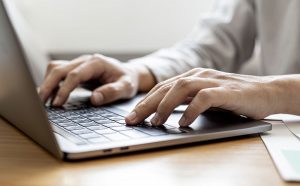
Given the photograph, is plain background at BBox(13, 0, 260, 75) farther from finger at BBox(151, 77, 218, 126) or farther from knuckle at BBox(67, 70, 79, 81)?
finger at BBox(151, 77, 218, 126)

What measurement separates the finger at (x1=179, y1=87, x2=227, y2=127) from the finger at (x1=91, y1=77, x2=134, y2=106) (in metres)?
0.27

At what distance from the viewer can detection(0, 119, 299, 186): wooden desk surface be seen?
0.52m

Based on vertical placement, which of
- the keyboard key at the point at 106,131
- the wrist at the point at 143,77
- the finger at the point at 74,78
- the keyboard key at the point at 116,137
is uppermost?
the keyboard key at the point at 116,137

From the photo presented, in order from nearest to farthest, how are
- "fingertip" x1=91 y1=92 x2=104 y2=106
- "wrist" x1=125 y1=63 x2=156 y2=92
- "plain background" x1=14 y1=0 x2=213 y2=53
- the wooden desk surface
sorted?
the wooden desk surface, "fingertip" x1=91 y1=92 x2=104 y2=106, "wrist" x1=125 y1=63 x2=156 y2=92, "plain background" x1=14 y1=0 x2=213 y2=53

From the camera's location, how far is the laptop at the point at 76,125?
542mm

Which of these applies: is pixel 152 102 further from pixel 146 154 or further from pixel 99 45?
pixel 99 45

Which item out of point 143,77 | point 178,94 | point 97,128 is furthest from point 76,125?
point 143,77

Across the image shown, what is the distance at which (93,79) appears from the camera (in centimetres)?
106

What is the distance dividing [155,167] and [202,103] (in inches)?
6.5

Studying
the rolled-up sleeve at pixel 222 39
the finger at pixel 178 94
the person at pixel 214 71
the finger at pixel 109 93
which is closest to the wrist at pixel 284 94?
the person at pixel 214 71

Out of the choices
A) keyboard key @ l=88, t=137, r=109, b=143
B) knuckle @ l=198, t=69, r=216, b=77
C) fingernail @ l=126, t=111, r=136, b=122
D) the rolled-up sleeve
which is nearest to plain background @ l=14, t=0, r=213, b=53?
the rolled-up sleeve

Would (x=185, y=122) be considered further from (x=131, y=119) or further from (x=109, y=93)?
(x=109, y=93)

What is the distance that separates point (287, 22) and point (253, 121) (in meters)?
0.67

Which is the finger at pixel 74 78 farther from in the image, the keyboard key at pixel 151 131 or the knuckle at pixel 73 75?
the keyboard key at pixel 151 131
